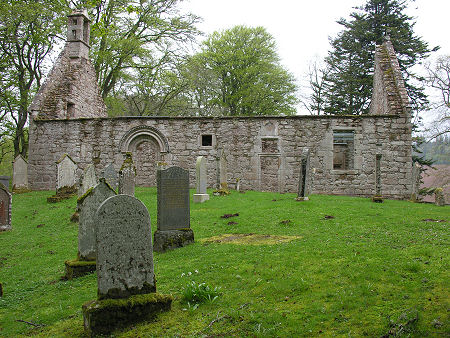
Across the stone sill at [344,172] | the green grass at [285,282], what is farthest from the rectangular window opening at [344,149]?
the green grass at [285,282]

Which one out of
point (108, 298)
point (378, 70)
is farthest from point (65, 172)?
point (378, 70)

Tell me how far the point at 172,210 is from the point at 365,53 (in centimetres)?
2547

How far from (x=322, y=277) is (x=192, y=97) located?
29759 millimetres

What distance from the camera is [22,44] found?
73.8 feet

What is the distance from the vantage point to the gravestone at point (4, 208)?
9523 mm

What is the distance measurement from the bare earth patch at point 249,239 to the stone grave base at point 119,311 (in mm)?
3037

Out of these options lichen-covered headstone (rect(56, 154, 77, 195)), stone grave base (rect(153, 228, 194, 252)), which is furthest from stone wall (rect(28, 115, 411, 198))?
stone grave base (rect(153, 228, 194, 252))

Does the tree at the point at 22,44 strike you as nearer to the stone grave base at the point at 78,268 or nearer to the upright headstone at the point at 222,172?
the upright headstone at the point at 222,172

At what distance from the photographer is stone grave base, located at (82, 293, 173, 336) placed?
3555mm

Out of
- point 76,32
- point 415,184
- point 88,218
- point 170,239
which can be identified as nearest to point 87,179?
point 170,239

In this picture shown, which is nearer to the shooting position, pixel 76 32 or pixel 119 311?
pixel 119 311

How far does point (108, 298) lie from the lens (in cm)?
372

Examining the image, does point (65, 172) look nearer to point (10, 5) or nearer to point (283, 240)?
point (283, 240)

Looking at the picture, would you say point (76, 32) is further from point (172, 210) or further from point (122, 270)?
point (122, 270)
